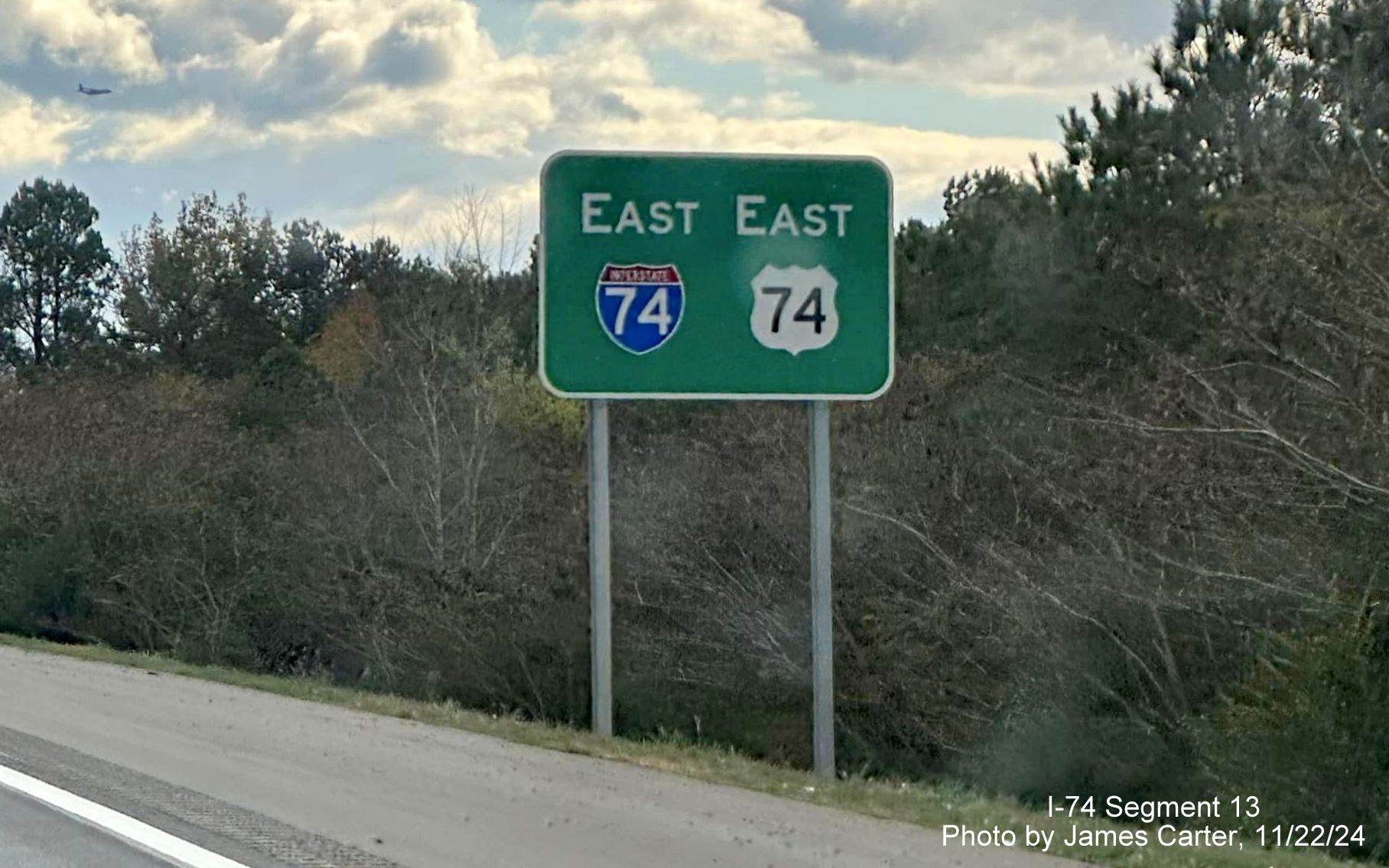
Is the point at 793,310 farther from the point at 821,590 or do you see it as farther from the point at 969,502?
the point at 969,502

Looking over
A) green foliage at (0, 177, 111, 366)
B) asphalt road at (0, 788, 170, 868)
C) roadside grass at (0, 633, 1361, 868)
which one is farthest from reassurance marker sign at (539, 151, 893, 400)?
green foliage at (0, 177, 111, 366)

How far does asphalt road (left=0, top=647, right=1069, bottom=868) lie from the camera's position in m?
7.79

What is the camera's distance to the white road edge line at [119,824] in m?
7.71

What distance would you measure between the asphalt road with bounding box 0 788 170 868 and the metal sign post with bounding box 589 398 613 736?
213 inches

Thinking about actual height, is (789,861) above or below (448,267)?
below

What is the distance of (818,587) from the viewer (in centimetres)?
1374

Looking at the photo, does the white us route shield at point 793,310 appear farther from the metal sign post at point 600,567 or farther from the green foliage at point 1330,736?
the green foliage at point 1330,736

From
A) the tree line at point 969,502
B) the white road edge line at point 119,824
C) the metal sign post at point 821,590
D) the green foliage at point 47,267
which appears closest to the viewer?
the white road edge line at point 119,824

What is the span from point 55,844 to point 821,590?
687 cm

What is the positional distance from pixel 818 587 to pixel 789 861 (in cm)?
614

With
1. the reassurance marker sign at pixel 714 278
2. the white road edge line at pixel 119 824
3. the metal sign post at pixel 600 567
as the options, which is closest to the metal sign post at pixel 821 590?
the reassurance marker sign at pixel 714 278

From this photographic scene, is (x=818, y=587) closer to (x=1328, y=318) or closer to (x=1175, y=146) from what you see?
(x=1328, y=318)

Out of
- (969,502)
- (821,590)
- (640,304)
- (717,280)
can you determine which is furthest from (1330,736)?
(969,502)

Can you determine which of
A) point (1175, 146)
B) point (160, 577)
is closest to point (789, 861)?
point (1175, 146)
